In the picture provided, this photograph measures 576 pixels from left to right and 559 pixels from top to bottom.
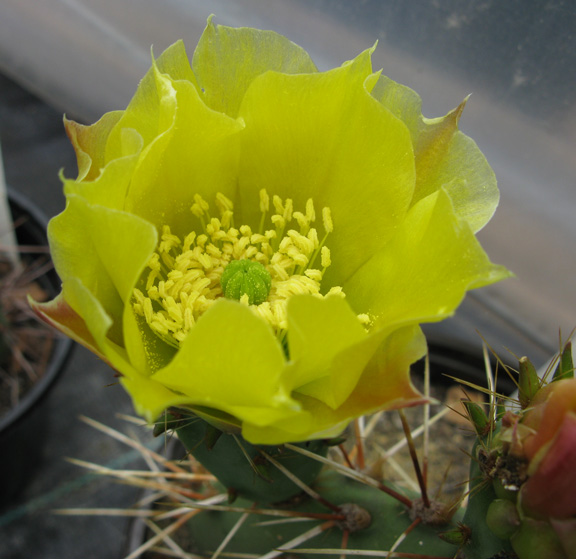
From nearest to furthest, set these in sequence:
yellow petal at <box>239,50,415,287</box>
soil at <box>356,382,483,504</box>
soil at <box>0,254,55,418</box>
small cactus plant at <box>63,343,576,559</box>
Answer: small cactus plant at <box>63,343,576,559</box>, yellow petal at <box>239,50,415,287</box>, soil at <box>356,382,483,504</box>, soil at <box>0,254,55,418</box>

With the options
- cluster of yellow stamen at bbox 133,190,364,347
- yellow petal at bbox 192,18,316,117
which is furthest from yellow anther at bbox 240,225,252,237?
yellow petal at bbox 192,18,316,117

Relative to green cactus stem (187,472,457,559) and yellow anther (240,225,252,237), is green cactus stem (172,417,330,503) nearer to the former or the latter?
green cactus stem (187,472,457,559)

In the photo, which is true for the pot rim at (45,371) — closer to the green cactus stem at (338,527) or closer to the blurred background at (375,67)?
the blurred background at (375,67)

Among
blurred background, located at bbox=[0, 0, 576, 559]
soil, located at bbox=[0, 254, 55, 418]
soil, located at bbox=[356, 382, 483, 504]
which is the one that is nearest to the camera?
blurred background, located at bbox=[0, 0, 576, 559]

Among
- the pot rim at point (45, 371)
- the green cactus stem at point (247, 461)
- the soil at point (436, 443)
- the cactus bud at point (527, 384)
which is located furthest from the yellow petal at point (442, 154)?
the pot rim at point (45, 371)

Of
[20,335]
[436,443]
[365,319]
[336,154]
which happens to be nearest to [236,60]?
[336,154]

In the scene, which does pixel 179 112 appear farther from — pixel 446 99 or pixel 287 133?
pixel 446 99

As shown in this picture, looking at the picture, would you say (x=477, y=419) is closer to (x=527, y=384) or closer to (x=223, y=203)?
(x=527, y=384)
